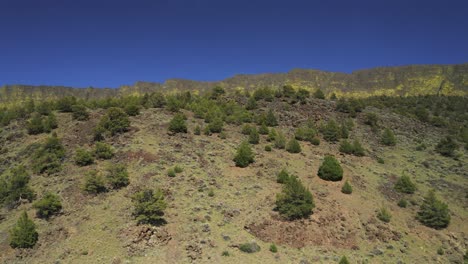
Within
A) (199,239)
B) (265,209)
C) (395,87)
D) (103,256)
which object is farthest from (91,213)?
(395,87)

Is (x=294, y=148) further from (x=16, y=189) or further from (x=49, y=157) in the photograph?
(x=16, y=189)

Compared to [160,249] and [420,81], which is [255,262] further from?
[420,81]

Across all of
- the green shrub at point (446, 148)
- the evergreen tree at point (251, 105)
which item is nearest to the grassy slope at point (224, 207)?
the green shrub at point (446, 148)

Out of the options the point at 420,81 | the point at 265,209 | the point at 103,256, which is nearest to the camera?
the point at 103,256

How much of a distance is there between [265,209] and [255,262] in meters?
6.15

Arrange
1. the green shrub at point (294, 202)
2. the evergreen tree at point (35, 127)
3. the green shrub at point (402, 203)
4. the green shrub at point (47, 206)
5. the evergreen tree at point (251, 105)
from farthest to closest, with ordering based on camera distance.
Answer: the evergreen tree at point (251, 105) < the evergreen tree at point (35, 127) < the green shrub at point (402, 203) < the green shrub at point (294, 202) < the green shrub at point (47, 206)

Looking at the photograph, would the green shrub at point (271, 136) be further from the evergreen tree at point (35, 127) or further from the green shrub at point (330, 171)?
the evergreen tree at point (35, 127)

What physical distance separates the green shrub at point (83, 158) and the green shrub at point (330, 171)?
20855mm

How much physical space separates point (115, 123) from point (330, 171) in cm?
2253

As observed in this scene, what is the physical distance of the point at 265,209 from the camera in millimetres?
29047

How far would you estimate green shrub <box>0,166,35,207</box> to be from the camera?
29516mm

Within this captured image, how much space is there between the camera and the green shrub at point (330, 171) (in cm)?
3375

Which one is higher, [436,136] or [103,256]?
[436,136]

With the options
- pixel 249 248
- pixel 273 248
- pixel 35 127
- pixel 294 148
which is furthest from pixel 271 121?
pixel 35 127
